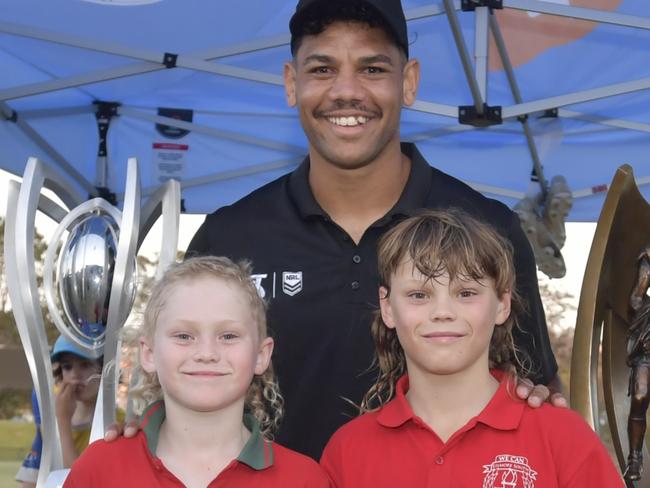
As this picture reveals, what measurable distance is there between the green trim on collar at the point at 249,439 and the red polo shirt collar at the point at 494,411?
8.4 inches

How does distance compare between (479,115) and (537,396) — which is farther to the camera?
(479,115)

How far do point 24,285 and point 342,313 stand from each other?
682 mm

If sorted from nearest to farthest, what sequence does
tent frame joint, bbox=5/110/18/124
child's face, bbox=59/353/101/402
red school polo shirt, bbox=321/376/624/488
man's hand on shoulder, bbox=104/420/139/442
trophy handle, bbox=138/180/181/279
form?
red school polo shirt, bbox=321/376/624/488 < man's hand on shoulder, bbox=104/420/139/442 < trophy handle, bbox=138/180/181/279 < child's face, bbox=59/353/101/402 < tent frame joint, bbox=5/110/18/124

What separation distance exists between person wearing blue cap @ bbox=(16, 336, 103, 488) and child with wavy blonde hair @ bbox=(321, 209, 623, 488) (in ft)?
5.31

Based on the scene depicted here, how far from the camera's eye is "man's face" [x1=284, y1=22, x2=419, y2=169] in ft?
7.23

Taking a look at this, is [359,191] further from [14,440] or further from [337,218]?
[14,440]

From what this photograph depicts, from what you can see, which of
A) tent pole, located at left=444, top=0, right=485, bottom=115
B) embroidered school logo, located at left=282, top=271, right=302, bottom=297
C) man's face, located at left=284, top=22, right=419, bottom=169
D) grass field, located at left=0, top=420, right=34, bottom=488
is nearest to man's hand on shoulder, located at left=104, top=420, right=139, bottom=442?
embroidered school logo, located at left=282, top=271, right=302, bottom=297

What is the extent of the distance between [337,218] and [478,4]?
96.0 inches

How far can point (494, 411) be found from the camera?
1793mm

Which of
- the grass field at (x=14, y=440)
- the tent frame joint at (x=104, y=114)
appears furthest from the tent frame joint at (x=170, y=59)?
the grass field at (x=14, y=440)

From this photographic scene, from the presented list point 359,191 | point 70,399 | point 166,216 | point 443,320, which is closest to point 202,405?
point 443,320

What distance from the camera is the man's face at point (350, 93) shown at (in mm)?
2203

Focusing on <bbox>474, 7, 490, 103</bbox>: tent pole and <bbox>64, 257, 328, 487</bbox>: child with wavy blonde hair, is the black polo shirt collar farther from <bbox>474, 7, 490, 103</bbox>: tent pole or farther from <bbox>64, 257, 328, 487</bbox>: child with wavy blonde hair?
<bbox>474, 7, 490, 103</bbox>: tent pole

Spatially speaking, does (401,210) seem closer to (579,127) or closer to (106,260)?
(106,260)
